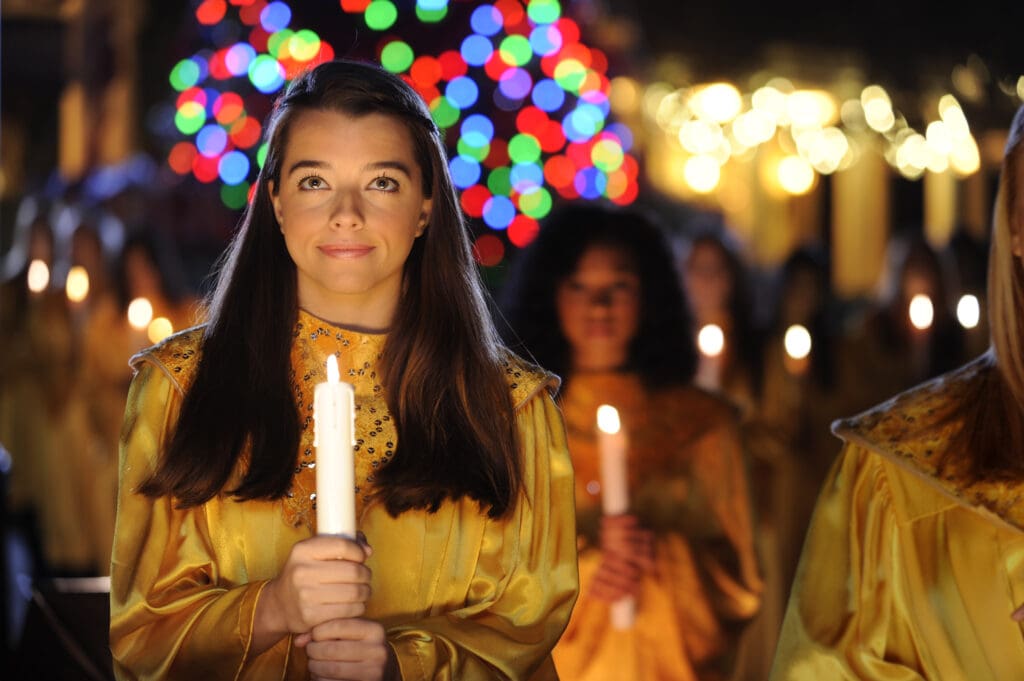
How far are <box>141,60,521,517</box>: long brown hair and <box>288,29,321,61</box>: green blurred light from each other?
4.50 metres

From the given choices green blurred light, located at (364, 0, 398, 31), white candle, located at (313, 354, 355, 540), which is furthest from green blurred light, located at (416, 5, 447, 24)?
white candle, located at (313, 354, 355, 540)

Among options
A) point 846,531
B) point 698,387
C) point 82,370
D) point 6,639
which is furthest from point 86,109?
point 846,531

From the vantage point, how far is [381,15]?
7320mm

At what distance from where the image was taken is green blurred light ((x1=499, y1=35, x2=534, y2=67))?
773cm

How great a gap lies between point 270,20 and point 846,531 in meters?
5.10

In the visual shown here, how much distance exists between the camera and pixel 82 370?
8.20 metres

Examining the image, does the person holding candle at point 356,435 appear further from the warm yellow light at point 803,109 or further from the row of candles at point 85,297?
the warm yellow light at point 803,109

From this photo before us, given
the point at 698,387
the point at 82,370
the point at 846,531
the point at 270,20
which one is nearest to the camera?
the point at 846,531

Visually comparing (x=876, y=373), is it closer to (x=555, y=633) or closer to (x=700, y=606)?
(x=700, y=606)

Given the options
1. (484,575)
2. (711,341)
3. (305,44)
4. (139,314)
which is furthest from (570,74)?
(484,575)

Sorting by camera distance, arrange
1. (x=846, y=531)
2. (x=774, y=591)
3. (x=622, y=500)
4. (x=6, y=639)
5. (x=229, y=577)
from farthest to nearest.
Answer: (x=774, y=591), (x=6, y=639), (x=622, y=500), (x=846, y=531), (x=229, y=577)

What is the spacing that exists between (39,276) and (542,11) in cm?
268

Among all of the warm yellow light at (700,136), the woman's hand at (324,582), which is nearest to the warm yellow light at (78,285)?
the woman's hand at (324,582)

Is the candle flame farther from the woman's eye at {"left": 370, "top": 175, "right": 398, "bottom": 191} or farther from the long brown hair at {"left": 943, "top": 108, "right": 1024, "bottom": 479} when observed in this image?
the woman's eye at {"left": 370, "top": 175, "right": 398, "bottom": 191}
